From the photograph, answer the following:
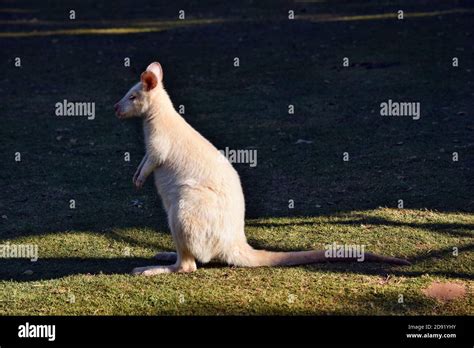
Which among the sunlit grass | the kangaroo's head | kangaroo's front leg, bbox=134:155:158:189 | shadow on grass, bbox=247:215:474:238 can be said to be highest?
the kangaroo's head

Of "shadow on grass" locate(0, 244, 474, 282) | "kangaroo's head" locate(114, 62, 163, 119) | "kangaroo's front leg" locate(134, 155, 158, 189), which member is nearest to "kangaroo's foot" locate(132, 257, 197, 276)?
"shadow on grass" locate(0, 244, 474, 282)

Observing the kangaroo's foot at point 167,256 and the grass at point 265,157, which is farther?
the kangaroo's foot at point 167,256

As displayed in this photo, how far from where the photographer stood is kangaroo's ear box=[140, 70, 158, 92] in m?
5.50

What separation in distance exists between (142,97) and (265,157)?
2893 millimetres

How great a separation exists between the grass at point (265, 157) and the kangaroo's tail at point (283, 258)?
7cm

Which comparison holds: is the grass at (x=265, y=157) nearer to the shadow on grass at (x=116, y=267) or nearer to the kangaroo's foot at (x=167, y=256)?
the shadow on grass at (x=116, y=267)

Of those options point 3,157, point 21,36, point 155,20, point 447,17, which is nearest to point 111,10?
point 155,20

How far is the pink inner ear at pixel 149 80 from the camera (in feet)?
18.1

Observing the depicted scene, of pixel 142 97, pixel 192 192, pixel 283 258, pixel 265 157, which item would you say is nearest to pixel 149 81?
pixel 142 97

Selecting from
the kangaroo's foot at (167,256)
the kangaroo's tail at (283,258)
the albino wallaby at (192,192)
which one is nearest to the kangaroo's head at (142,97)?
the albino wallaby at (192,192)

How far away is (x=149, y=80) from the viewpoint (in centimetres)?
556

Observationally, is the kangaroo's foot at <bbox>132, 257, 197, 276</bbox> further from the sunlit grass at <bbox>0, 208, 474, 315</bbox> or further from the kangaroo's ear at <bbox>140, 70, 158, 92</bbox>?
the kangaroo's ear at <bbox>140, 70, 158, 92</bbox>

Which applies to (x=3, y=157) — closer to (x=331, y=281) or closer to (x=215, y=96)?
(x=215, y=96)

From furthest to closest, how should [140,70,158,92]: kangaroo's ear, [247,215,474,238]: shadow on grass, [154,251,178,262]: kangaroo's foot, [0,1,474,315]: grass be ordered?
[247,215,474,238]: shadow on grass < [154,251,178,262]: kangaroo's foot < [140,70,158,92]: kangaroo's ear < [0,1,474,315]: grass
